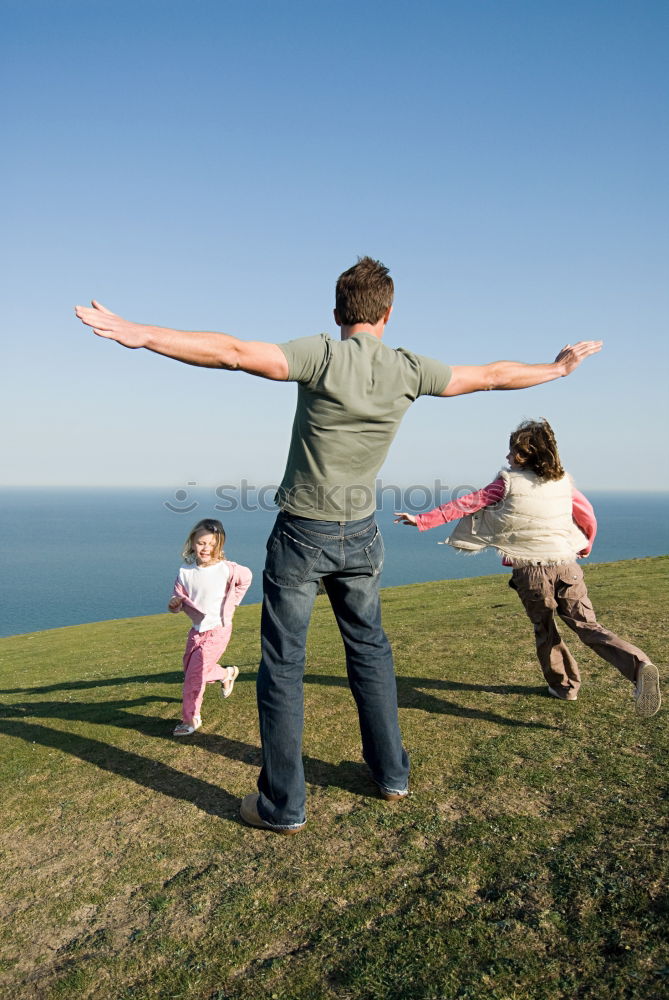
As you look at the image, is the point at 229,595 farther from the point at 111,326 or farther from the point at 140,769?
the point at 111,326

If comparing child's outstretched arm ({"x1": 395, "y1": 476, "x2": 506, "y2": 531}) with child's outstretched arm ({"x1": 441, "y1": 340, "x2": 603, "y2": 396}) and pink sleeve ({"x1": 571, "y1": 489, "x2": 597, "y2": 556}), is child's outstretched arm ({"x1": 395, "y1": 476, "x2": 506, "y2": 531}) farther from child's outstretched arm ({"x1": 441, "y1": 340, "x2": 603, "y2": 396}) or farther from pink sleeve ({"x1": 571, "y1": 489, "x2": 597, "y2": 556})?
child's outstretched arm ({"x1": 441, "y1": 340, "x2": 603, "y2": 396})

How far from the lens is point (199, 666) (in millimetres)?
6418

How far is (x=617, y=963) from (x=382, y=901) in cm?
107

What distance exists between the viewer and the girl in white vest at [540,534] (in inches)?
231

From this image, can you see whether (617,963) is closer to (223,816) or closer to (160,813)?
(223,816)

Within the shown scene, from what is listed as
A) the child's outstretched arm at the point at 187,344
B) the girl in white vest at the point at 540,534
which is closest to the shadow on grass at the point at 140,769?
the girl in white vest at the point at 540,534

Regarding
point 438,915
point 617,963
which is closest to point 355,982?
point 438,915

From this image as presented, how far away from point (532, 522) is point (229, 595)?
302cm

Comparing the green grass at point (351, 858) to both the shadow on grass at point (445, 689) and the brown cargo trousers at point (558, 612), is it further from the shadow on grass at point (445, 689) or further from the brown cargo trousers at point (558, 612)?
the brown cargo trousers at point (558, 612)

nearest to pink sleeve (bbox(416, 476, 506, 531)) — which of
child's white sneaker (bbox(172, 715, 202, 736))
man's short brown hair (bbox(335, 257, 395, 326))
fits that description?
man's short brown hair (bbox(335, 257, 395, 326))

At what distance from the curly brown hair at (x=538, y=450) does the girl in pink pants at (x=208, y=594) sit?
9.24ft

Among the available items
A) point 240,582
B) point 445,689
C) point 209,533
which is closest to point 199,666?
point 240,582

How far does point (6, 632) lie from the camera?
92.4 metres

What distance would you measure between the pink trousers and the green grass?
1.07ft
